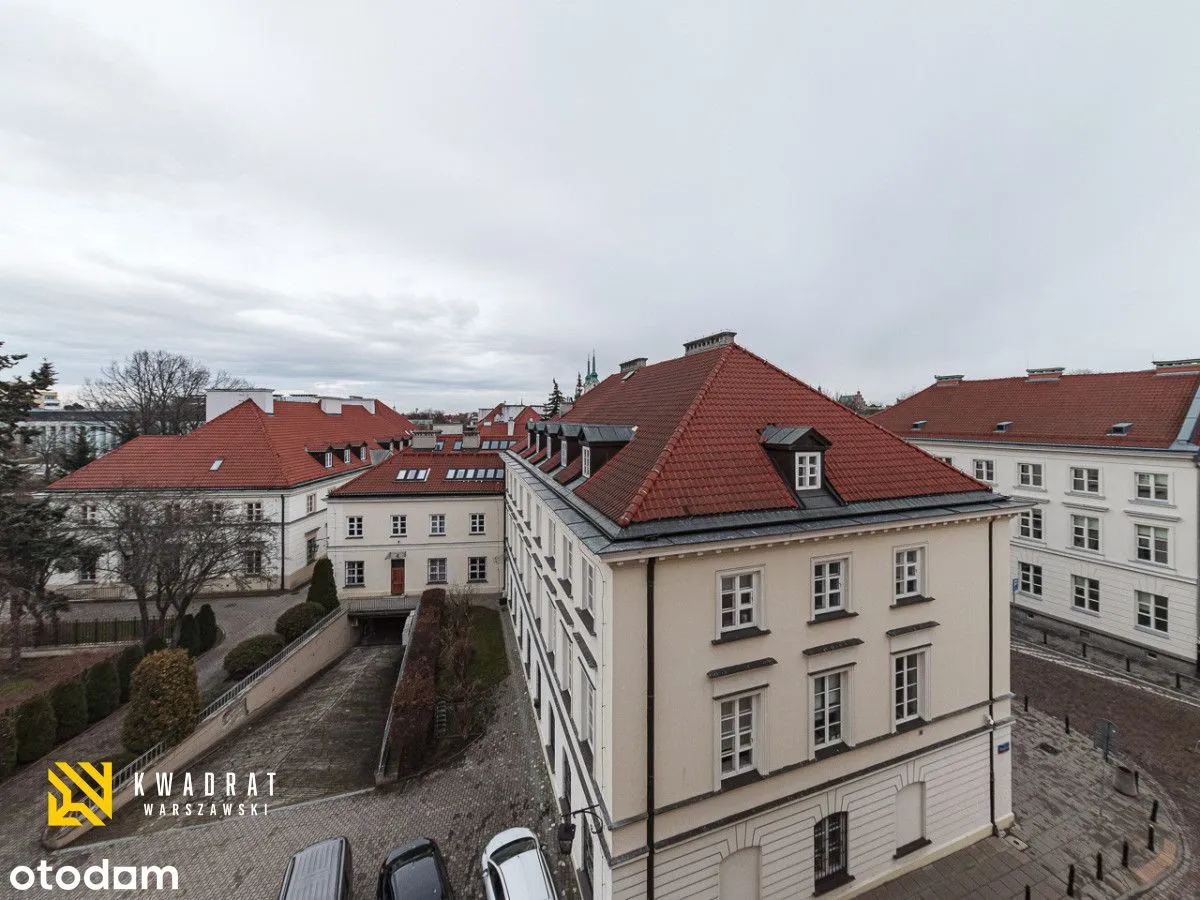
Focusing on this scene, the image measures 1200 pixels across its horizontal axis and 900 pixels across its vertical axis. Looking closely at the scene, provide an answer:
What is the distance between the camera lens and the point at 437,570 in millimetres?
30656

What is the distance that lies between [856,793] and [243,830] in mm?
15598

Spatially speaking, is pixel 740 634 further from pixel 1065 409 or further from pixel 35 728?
pixel 1065 409

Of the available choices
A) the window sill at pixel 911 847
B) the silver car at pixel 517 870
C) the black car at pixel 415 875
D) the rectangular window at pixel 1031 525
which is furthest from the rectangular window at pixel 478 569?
the rectangular window at pixel 1031 525

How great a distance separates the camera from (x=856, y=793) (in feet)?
37.7

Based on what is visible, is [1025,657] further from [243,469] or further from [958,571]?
[243,469]

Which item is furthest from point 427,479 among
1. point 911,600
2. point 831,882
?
point 831,882

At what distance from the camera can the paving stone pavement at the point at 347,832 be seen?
1220 centimetres

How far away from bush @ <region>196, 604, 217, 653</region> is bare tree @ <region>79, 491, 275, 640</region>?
0.73 metres

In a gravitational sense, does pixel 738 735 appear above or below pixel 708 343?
below

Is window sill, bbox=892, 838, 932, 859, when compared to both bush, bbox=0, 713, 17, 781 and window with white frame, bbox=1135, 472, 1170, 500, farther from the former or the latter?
bush, bbox=0, 713, 17, 781

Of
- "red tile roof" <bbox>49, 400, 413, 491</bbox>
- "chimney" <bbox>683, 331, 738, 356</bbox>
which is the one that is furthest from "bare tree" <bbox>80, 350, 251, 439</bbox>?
"chimney" <bbox>683, 331, 738, 356</bbox>

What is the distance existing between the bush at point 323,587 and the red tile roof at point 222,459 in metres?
7.01

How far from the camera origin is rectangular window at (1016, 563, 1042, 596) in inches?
1083

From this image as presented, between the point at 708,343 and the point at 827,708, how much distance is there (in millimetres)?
11165
